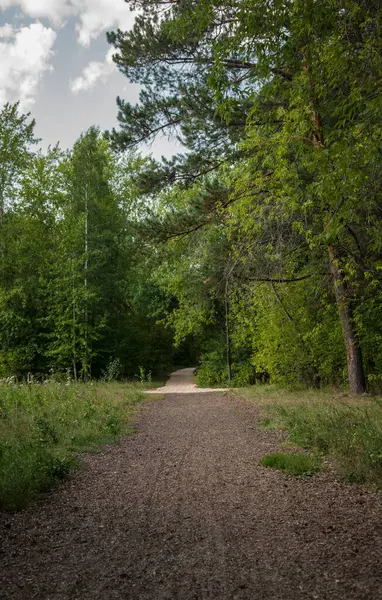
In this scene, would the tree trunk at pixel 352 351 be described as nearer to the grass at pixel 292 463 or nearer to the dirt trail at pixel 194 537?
the grass at pixel 292 463

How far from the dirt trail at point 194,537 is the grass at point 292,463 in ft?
0.60

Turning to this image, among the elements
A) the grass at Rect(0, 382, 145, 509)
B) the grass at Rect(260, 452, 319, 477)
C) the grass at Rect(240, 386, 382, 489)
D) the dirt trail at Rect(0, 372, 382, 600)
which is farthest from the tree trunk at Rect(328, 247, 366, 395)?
the dirt trail at Rect(0, 372, 382, 600)

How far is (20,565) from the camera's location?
3695mm

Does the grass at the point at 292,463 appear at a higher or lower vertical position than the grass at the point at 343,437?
lower

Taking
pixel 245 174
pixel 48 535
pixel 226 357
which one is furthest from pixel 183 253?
pixel 48 535

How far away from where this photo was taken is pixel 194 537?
4098mm

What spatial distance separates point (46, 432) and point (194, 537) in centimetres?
442

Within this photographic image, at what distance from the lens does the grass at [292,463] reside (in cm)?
615

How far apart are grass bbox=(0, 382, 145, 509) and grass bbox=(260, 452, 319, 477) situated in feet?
8.60

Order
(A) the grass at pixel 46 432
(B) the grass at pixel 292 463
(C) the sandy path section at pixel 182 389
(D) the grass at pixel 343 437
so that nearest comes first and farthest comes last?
(A) the grass at pixel 46 432
(D) the grass at pixel 343 437
(B) the grass at pixel 292 463
(C) the sandy path section at pixel 182 389

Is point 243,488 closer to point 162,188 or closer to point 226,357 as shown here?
point 162,188

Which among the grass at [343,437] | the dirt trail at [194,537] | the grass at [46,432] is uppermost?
the grass at [46,432]

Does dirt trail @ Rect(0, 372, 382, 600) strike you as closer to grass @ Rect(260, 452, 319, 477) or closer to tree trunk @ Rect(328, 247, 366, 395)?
grass @ Rect(260, 452, 319, 477)

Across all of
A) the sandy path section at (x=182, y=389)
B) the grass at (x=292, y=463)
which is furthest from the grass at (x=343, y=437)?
the sandy path section at (x=182, y=389)
